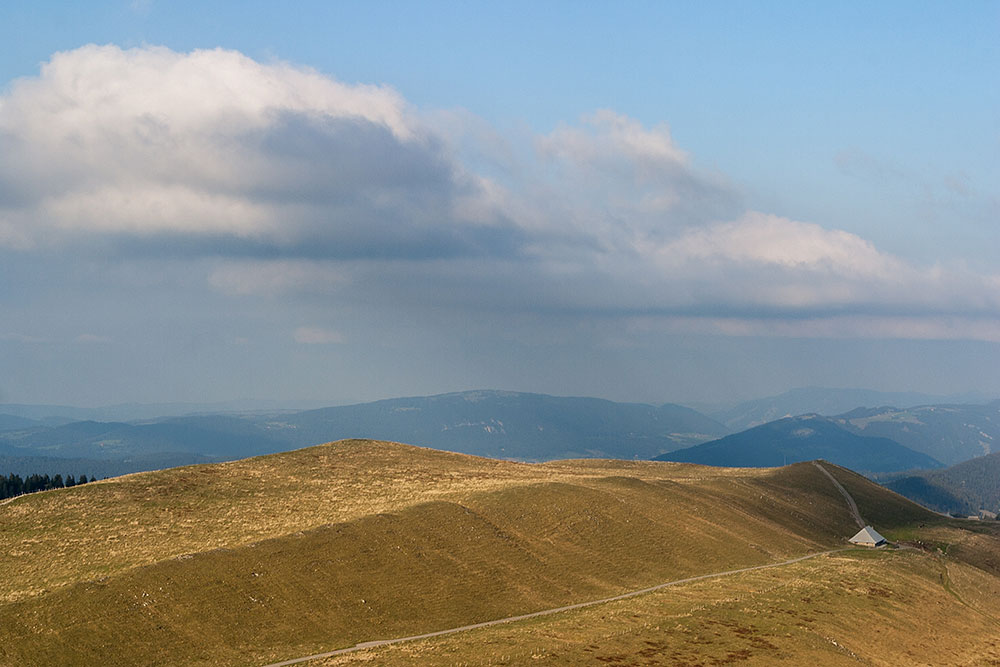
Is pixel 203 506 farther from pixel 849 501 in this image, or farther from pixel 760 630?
pixel 849 501

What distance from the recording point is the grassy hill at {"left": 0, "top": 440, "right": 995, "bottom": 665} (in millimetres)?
66125

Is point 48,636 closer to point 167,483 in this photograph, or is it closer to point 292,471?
point 167,483

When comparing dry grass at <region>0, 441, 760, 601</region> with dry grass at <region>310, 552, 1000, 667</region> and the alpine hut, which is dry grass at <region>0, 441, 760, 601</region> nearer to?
dry grass at <region>310, 552, 1000, 667</region>

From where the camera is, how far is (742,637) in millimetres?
73562

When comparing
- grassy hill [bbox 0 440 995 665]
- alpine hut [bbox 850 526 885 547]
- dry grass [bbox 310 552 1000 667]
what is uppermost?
grassy hill [bbox 0 440 995 665]

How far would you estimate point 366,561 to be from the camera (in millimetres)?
84000

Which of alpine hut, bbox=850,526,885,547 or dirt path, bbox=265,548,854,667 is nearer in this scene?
dirt path, bbox=265,548,854,667

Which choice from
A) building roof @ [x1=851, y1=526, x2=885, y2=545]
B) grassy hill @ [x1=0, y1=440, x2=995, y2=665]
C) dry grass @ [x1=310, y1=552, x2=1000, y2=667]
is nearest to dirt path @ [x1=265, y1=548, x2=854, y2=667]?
grassy hill @ [x1=0, y1=440, x2=995, y2=665]

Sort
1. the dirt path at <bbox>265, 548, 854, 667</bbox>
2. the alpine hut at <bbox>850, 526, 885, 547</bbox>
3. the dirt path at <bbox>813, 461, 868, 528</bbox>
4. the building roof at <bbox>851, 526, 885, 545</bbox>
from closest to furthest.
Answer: the dirt path at <bbox>265, 548, 854, 667</bbox>
the alpine hut at <bbox>850, 526, 885, 547</bbox>
the building roof at <bbox>851, 526, 885, 545</bbox>
the dirt path at <bbox>813, 461, 868, 528</bbox>

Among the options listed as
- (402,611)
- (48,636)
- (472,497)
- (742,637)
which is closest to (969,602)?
(742,637)

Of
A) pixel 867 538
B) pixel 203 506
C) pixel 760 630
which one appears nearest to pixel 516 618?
pixel 760 630

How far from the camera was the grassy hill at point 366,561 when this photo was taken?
6612 centimetres

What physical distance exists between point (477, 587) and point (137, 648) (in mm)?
33914

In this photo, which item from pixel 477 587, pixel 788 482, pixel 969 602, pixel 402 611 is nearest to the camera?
pixel 402 611
